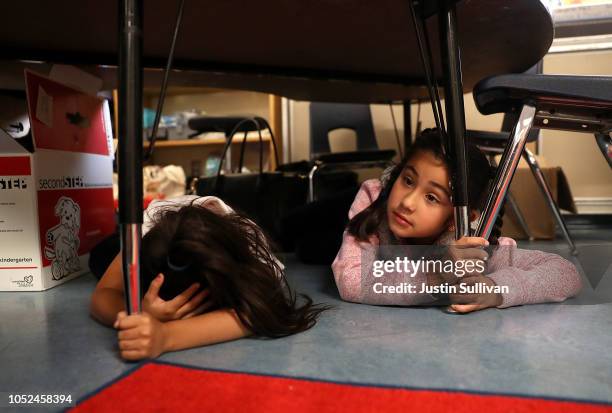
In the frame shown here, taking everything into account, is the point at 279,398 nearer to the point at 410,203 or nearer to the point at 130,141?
the point at 130,141

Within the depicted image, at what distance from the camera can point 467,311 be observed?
29.0 inches

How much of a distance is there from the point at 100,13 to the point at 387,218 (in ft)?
2.28

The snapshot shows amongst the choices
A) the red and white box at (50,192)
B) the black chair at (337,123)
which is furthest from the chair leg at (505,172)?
the black chair at (337,123)

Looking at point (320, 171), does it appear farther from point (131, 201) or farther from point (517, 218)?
point (131, 201)

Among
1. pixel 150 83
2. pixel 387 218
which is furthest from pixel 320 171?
pixel 387 218

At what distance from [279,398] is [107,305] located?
15.8 inches

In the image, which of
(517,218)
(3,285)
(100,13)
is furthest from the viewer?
(517,218)

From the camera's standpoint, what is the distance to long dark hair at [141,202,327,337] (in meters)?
0.61

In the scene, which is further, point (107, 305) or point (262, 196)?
point (262, 196)

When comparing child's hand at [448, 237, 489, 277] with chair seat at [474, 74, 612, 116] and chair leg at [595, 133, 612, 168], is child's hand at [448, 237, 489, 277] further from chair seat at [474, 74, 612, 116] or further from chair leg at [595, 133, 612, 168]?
chair leg at [595, 133, 612, 168]

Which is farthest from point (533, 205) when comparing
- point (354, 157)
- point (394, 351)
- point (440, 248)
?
point (394, 351)

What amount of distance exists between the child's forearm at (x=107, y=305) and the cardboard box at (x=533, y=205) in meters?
1.45

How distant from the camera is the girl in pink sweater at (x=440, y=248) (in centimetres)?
73

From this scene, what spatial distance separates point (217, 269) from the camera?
0.60 meters
